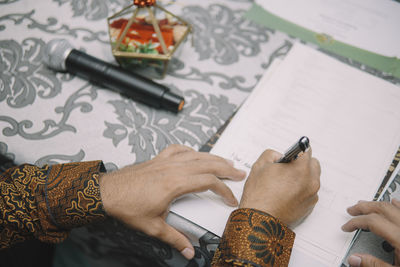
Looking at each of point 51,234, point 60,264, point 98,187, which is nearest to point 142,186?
point 98,187

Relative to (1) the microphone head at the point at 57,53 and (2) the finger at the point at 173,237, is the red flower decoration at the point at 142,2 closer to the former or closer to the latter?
(1) the microphone head at the point at 57,53

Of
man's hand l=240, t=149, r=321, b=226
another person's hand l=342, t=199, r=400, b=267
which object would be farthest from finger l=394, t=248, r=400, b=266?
man's hand l=240, t=149, r=321, b=226

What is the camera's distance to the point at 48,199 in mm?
461

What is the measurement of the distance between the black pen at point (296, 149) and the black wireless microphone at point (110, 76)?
0.24m

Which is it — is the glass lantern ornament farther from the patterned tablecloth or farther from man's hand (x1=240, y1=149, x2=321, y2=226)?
man's hand (x1=240, y1=149, x2=321, y2=226)

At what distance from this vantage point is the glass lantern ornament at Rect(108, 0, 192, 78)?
23.4 inches

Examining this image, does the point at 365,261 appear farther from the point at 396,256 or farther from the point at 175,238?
→ the point at 175,238

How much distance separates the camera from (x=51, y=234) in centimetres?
49

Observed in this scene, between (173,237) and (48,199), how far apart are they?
0.70 ft

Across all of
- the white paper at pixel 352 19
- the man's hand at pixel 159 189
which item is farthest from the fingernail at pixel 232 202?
the white paper at pixel 352 19

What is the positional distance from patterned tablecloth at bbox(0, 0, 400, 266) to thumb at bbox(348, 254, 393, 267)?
215 millimetres

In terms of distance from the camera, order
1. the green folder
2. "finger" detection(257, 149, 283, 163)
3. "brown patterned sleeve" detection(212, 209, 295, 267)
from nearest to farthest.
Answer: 1. "brown patterned sleeve" detection(212, 209, 295, 267)
2. "finger" detection(257, 149, 283, 163)
3. the green folder

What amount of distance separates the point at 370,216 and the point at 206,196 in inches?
10.5

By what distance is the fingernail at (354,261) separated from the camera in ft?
1.43
